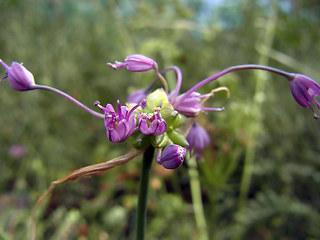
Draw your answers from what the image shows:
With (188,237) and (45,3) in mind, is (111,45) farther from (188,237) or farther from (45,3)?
(188,237)

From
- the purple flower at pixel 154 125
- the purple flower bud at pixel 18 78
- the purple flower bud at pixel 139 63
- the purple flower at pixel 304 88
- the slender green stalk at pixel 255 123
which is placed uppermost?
the slender green stalk at pixel 255 123

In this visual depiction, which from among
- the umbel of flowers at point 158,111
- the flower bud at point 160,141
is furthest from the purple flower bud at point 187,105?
the flower bud at point 160,141

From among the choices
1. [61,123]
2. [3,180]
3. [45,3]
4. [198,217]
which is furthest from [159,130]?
[45,3]

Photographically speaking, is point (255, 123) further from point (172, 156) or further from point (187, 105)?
point (172, 156)

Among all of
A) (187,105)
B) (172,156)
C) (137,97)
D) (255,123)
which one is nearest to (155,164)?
(255,123)

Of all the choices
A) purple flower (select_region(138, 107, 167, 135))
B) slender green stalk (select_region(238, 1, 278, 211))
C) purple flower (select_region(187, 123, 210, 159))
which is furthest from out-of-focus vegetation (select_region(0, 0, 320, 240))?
purple flower (select_region(138, 107, 167, 135))

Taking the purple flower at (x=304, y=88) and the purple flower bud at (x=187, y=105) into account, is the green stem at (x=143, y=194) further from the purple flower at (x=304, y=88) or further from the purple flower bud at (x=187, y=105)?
the purple flower at (x=304, y=88)

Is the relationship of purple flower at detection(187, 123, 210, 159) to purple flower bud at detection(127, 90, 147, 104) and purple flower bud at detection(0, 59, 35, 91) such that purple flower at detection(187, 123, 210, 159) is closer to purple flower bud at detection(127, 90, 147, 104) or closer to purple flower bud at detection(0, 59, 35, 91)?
purple flower bud at detection(127, 90, 147, 104)
